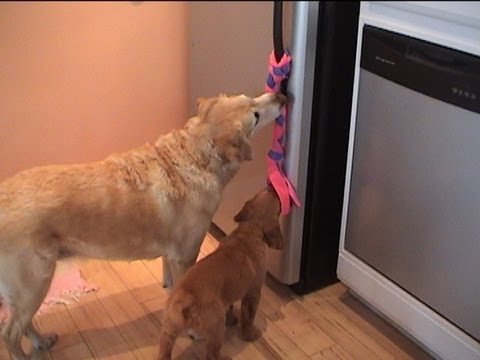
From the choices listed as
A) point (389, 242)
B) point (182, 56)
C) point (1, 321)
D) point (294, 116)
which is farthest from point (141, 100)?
point (389, 242)

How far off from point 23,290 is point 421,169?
0.97 meters

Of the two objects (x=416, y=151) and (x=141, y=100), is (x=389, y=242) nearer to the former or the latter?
(x=416, y=151)

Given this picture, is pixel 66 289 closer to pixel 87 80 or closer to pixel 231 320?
pixel 231 320

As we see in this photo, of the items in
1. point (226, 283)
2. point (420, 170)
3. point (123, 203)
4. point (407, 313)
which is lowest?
point (407, 313)

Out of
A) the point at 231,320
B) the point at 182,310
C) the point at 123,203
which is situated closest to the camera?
the point at 182,310

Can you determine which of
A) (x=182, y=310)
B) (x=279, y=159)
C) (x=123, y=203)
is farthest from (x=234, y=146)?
(x=182, y=310)

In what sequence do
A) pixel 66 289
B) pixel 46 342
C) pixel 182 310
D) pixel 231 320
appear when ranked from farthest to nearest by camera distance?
pixel 66 289
pixel 231 320
pixel 46 342
pixel 182 310

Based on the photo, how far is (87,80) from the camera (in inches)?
79.0

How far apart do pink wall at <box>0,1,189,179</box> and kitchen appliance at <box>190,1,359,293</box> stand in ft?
0.47

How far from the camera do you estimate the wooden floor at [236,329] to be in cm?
169

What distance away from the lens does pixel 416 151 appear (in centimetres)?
147

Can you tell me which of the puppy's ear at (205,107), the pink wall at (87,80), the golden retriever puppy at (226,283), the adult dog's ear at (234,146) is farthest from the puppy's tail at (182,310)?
the pink wall at (87,80)

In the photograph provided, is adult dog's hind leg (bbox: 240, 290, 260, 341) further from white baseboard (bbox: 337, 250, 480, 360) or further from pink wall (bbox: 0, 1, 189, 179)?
pink wall (bbox: 0, 1, 189, 179)

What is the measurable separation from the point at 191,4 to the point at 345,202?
30.5 inches
